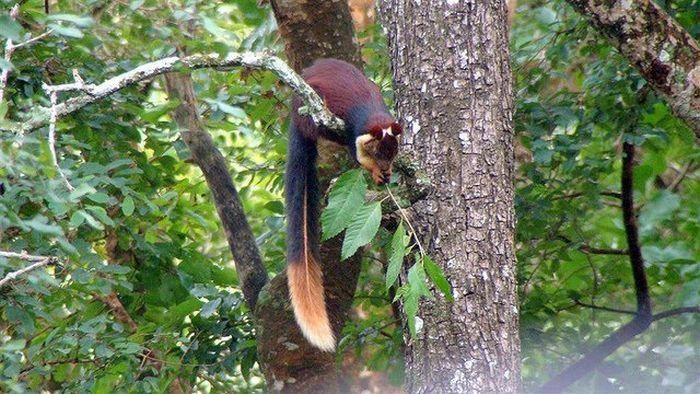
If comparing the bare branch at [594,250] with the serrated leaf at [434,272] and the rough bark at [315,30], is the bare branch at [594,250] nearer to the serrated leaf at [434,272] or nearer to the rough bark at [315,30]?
the rough bark at [315,30]

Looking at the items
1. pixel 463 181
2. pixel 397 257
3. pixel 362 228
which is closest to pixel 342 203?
pixel 362 228

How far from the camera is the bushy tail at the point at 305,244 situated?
332cm

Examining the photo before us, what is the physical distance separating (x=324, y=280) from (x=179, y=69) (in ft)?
5.74

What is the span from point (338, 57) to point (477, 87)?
4.78ft

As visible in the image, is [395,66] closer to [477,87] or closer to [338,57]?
[477,87]

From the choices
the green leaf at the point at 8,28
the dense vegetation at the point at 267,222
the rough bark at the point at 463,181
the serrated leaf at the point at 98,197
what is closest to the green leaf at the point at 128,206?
the dense vegetation at the point at 267,222

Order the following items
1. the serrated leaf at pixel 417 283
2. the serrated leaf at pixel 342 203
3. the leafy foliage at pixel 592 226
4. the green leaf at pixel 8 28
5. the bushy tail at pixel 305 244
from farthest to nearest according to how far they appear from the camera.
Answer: the leafy foliage at pixel 592 226 → the bushy tail at pixel 305 244 → the serrated leaf at pixel 342 203 → the serrated leaf at pixel 417 283 → the green leaf at pixel 8 28

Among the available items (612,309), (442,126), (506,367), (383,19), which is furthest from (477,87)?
(612,309)

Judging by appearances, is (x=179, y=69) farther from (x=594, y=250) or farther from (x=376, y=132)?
(x=594, y=250)

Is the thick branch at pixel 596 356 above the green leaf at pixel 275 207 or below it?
below

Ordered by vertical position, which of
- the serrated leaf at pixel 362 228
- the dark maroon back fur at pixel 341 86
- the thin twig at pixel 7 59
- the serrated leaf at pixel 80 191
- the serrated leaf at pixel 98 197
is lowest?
the serrated leaf at pixel 362 228

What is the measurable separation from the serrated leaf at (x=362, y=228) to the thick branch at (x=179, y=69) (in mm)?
358

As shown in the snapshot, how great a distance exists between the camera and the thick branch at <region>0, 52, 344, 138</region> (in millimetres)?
2443

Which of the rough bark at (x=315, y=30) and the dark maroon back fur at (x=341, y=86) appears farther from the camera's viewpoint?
the rough bark at (x=315, y=30)
